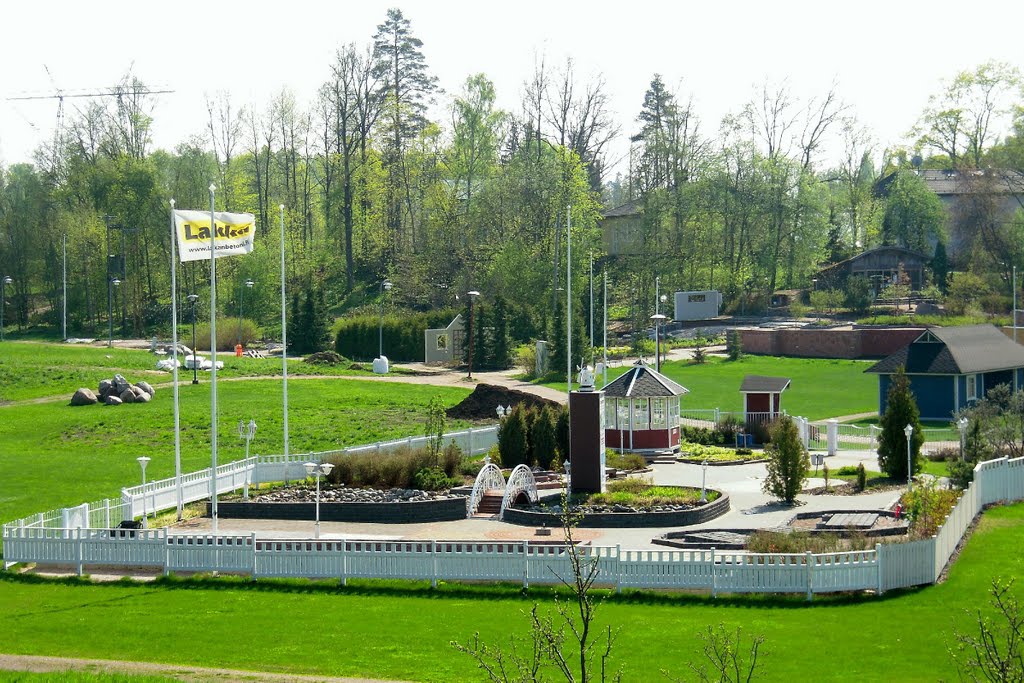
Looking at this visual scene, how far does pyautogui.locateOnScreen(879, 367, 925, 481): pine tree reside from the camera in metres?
33.3

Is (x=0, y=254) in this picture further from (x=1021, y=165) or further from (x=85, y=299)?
(x=1021, y=165)

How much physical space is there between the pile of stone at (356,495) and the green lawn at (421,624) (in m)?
7.57

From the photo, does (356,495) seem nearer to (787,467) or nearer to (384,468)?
(384,468)

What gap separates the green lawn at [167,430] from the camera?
111ft

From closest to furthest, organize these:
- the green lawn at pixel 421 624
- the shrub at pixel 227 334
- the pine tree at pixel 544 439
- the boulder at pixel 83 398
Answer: the green lawn at pixel 421 624
the pine tree at pixel 544 439
the boulder at pixel 83 398
the shrub at pixel 227 334

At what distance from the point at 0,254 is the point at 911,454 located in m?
Answer: 74.8

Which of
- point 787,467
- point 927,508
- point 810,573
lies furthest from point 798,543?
point 787,467

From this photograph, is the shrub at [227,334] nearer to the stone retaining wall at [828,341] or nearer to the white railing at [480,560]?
the stone retaining wall at [828,341]

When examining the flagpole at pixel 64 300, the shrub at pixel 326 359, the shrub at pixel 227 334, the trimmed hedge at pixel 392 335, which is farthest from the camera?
the flagpole at pixel 64 300

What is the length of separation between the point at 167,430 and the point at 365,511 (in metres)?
16.1

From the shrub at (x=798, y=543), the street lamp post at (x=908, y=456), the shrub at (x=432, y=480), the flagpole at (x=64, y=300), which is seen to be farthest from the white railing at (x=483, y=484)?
the flagpole at (x=64, y=300)

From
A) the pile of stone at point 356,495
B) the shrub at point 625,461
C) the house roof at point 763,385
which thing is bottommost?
the pile of stone at point 356,495

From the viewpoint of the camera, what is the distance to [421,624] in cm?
1920

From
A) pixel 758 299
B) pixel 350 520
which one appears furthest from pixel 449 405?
pixel 758 299
